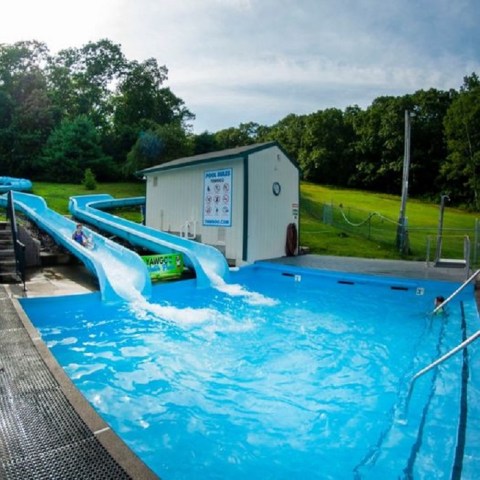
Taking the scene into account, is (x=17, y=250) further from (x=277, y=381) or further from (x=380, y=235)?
(x=380, y=235)

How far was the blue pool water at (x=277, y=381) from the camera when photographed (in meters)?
3.00

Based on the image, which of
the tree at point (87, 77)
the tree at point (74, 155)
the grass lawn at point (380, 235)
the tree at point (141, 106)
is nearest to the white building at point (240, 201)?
the grass lawn at point (380, 235)

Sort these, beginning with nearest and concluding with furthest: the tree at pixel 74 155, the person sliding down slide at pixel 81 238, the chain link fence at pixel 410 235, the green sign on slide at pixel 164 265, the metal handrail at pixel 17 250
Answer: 1. the metal handrail at pixel 17 250
2. the green sign on slide at pixel 164 265
3. the person sliding down slide at pixel 81 238
4. the chain link fence at pixel 410 235
5. the tree at pixel 74 155

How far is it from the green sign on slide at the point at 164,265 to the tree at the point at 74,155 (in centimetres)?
1996

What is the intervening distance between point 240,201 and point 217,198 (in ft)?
3.34

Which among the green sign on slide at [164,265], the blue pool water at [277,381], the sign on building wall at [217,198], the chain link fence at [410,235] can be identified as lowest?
the blue pool water at [277,381]

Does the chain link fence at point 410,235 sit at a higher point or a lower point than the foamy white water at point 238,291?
higher

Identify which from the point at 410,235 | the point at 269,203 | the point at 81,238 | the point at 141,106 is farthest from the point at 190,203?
the point at 141,106

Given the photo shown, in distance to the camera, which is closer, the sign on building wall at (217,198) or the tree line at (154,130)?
the sign on building wall at (217,198)

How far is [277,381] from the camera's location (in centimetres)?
434

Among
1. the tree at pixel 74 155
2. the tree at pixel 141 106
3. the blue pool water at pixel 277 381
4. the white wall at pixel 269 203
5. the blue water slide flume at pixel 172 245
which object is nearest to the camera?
the blue pool water at pixel 277 381

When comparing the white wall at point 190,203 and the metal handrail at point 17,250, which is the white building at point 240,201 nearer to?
the white wall at point 190,203

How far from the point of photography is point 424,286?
834cm

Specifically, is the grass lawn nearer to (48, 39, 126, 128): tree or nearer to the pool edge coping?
the pool edge coping
